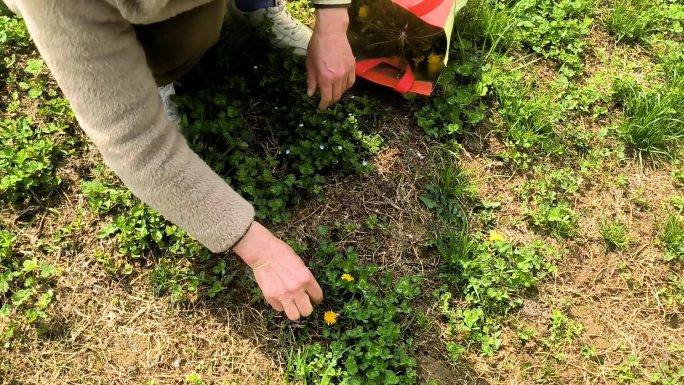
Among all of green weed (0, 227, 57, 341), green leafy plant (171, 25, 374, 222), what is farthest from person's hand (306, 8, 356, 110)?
green weed (0, 227, 57, 341)

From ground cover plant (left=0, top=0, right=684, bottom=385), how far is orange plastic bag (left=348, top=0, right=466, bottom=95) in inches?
3.5

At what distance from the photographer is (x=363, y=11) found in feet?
9.05

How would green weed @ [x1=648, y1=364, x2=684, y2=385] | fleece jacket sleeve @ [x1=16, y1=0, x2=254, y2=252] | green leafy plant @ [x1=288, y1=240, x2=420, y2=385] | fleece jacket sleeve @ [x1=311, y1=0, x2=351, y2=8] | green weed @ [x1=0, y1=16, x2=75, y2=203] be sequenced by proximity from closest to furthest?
fleece jacket sleeve @ [x1=16, y1=0, x2=254, y2=252]
fleece jacket sleeve @ [x1=311, y1=0, x2=351, y2=8]
green leafy plant @ [x1=288, y1=240, x2=420, y2=385]
green weed @ [x1=648, y1=364, x2=684, y2=385]
green weed @ [x1=0, y1=16, x2=75, y2=203]

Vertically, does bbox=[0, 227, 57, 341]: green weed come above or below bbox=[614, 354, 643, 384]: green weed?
below

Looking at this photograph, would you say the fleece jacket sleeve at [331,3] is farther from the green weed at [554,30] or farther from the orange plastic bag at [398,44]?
the green weed at [554,30]

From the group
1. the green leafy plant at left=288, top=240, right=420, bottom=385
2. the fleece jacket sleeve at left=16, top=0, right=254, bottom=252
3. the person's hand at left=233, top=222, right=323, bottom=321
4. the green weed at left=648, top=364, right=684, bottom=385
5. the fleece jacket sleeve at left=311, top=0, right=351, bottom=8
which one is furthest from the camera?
the green weed at left=648, top=364, right=684, bottom=385

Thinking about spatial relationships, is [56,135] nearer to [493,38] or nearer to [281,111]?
[281,111]

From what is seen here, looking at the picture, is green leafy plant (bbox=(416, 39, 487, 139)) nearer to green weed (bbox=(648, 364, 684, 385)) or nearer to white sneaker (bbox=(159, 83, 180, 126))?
white sneaker (bbox=(159, 83, 180, 126))

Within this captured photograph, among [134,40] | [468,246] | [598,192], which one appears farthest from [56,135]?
[598,192]

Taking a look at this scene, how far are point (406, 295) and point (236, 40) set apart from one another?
126 cm

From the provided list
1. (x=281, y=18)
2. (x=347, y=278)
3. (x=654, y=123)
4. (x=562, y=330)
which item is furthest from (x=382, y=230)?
(x=654, y=123)

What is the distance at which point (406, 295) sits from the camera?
2285mm

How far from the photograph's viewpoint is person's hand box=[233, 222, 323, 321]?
1649 mm

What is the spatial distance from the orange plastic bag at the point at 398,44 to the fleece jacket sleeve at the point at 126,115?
4.34 feet
